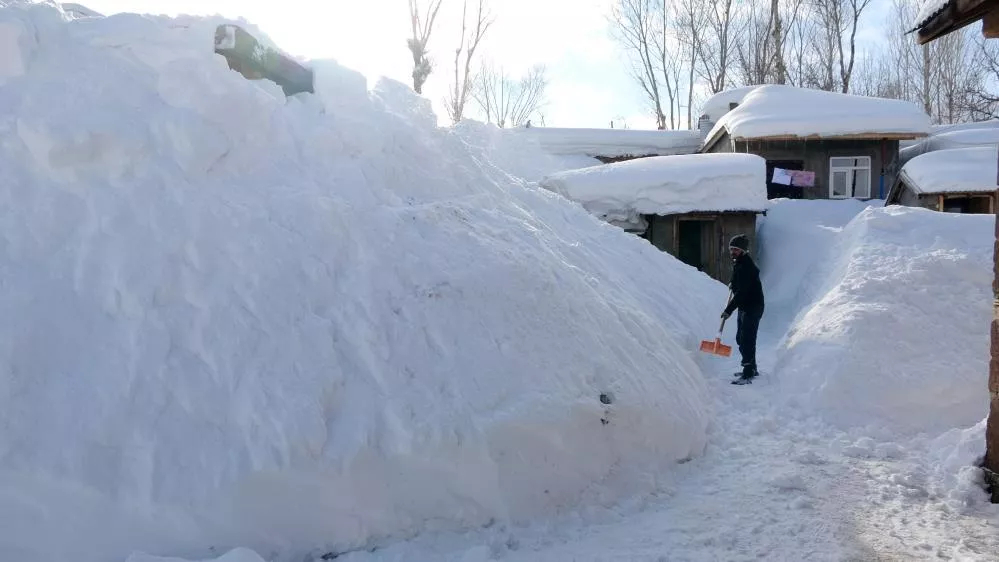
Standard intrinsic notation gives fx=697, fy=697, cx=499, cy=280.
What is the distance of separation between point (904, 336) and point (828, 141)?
1347 centimetres

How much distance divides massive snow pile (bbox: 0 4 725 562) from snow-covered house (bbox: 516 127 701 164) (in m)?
16.7

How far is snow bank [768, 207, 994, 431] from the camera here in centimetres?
566

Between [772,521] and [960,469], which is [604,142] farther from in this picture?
[772,521]

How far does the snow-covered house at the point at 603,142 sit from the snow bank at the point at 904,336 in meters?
14.2

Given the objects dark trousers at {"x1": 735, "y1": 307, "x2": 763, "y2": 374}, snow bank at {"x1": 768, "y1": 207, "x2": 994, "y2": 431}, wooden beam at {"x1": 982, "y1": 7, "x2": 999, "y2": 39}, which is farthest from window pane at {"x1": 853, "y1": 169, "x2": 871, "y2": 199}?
wooden beam at {"x1": 982, "y1": 7, "x2": 999, "y2": 39}

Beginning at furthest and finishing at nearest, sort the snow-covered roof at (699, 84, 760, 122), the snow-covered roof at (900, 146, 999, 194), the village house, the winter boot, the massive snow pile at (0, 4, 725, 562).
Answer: the snow-covered roof at (699, 84, 760, 122) → the snow-covered roof at (900, 146, 999, 194) → the winter boot → the village house → the massive snow pile at (0, 4, 725, 562)

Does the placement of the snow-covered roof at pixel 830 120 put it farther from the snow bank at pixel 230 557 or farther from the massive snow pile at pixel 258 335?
the snow bank at pixel 230 557

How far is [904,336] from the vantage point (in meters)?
6.40

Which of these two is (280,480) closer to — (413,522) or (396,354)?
(413,522)

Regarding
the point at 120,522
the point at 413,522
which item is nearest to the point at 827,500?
the point at 413,522

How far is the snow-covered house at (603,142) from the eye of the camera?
72.8ft

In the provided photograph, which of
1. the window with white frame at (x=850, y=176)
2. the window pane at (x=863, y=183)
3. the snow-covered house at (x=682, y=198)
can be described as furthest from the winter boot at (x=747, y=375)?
Answer: the window pane at (x=863, y=183)

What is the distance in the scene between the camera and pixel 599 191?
1424 cm

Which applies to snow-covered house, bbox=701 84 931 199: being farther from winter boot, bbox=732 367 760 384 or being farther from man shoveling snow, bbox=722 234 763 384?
winter boot, bbox=732 367 760 384
